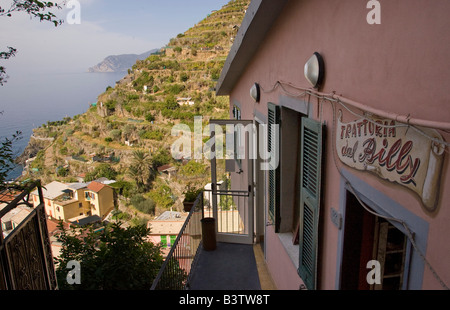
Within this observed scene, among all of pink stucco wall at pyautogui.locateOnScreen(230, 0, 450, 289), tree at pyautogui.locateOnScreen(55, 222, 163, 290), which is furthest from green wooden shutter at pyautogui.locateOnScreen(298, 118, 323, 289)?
tree at pyautogui.locateOnScreen(55, 222, 163, 290)

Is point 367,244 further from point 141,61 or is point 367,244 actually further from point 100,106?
point 141,61

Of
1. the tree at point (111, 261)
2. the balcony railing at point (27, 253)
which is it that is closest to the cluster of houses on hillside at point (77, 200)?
the tree at point (111, 261)

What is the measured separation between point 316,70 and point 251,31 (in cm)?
192

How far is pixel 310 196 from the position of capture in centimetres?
243

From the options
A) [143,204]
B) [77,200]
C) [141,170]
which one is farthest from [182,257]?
[141,170]

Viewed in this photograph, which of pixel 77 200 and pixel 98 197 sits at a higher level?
pixel 98 197

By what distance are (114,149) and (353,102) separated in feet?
152

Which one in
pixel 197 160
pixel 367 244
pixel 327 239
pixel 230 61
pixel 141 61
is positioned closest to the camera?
pixel 367 244

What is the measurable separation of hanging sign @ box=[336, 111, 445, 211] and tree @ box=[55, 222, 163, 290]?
3.86 metres

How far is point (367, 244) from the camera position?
203 centimetres

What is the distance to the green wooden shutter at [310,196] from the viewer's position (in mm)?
2246

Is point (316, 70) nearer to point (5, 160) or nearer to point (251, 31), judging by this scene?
point (251, 31)

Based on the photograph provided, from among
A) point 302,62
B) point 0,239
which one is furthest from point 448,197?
point 0,239

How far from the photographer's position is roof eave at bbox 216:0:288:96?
3078mm
